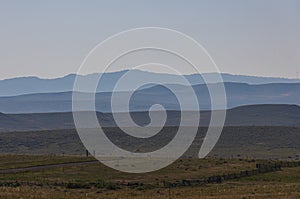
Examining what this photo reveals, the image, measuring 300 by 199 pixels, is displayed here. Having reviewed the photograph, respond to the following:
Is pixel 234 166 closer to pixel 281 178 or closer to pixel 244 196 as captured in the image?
pixel 281 178

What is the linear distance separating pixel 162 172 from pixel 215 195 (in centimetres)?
2091

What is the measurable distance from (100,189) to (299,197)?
16857mm

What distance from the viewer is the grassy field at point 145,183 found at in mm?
44188

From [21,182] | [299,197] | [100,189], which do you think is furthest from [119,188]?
[299,197]

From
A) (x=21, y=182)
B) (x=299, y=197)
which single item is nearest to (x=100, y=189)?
(x=21, y=182)

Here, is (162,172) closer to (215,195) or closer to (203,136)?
(215,195)

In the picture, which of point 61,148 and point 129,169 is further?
point 61,148

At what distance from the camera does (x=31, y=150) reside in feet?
482

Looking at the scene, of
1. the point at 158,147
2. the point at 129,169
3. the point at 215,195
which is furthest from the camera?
the point at 158,147

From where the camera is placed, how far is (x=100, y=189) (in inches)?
1954

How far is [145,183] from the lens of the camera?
5447cm

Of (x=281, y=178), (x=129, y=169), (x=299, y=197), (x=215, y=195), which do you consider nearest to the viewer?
(x=299, y=197)

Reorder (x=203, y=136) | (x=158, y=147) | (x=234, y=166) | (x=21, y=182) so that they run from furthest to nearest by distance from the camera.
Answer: (x=203, y=136)
(x=158, y=147)
(x=234, y=166)
(x=21, y=182)

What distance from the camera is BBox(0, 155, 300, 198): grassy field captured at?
145 feet
